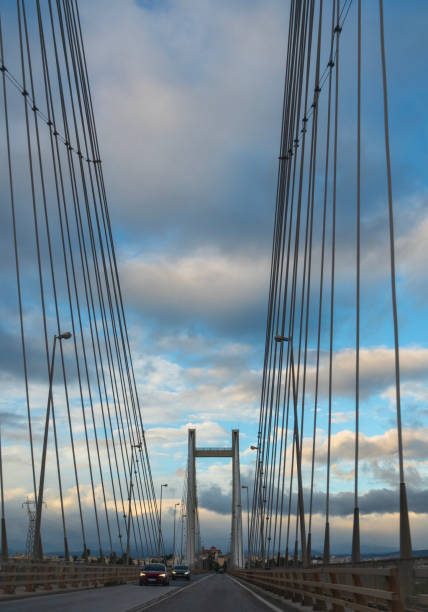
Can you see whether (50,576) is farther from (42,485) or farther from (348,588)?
(348,588)

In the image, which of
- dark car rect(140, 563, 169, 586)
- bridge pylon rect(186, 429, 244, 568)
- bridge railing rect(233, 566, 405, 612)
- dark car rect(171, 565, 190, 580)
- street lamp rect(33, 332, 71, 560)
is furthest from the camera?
bridge pylon rect(186, 429, 244, 568)

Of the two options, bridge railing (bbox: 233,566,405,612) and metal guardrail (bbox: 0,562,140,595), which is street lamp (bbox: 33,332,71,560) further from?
bridge railing (bbox: 233,566,405,612)

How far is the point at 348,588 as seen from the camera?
34.7 feet

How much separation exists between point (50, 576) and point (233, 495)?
300ft

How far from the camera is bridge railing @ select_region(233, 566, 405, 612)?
8.10 metres

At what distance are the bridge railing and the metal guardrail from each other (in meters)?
7.87

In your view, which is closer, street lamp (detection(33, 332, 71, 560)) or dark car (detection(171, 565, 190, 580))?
street lamp (detection(33, 332, 71, 560))

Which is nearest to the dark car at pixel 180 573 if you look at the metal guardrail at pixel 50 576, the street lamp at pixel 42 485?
the metal guardrail at pixel 50 576

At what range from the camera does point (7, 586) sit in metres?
20.9

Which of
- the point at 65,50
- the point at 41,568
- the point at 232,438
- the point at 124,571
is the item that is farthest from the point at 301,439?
the point at 232,438

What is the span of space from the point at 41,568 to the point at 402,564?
19.0 meters

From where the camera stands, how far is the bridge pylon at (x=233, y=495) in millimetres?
103500

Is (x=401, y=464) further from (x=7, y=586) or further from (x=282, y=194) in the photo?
(x=282, y=194)

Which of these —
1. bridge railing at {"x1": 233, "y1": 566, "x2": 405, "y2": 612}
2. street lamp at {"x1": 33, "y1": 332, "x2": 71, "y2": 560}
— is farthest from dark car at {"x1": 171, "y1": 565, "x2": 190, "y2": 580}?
bridge railing at {"x1": 233, "y1": 566, "x2": 405, "y2": 612}
